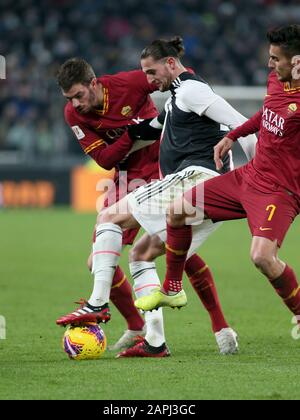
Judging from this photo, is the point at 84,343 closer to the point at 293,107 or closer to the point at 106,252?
the point at 106,252

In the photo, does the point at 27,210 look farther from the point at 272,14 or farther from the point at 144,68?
the point at 144,68

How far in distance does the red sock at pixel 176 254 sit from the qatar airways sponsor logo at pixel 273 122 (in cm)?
82

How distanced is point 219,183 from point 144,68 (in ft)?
3.13

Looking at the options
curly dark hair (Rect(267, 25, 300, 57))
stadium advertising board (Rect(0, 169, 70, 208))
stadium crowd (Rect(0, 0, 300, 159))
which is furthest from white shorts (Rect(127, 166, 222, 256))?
stadium crowd (Rect(0, 0, 300, 159))

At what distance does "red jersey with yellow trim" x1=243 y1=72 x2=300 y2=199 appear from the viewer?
579 centimetres

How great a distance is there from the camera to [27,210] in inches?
813

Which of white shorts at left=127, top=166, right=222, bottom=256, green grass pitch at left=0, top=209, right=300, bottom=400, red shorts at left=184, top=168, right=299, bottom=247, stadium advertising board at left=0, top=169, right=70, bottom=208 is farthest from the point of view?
stadium advertising board at left=0, top=169, right=70, bottom=208

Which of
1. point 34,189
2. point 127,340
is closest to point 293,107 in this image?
point 127,340

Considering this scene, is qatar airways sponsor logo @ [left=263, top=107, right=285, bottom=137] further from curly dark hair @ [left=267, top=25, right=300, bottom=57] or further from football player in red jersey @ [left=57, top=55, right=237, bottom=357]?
football player in red jersey @ [left=57, top=55, right=237, bottom=357]

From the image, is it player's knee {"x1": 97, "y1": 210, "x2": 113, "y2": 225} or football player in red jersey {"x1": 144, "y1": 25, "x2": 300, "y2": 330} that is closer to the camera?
football player in red jersey {"x1": 144, "y1": 25, "x2": 300, "y2": 330}

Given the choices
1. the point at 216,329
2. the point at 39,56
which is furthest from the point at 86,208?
the point at 216,329

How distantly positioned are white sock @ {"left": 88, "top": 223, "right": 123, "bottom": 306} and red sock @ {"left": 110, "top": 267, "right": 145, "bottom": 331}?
676 mm

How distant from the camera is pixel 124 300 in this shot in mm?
6961

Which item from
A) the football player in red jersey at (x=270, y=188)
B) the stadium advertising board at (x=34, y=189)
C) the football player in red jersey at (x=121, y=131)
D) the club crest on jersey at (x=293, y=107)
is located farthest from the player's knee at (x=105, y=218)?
the stadium advertising board at (x=34, y=189)
